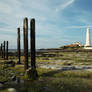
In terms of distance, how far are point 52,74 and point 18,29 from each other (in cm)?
1010

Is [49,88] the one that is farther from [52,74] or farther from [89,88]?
[52,74]

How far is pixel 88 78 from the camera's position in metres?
9.80

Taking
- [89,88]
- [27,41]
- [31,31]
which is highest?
[31,31]

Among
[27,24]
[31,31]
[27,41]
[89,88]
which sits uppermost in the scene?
[27,24]

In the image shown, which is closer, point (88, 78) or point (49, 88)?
point (49, 88)

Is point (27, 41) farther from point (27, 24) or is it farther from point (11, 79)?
point (11, 79)

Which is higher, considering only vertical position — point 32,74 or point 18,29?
point 18,29

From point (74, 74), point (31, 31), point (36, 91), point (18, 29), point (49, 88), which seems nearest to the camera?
point (36, 91)

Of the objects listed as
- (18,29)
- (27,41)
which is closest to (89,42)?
(18,29)

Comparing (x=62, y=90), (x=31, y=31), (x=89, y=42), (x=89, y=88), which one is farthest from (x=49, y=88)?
(x=89, y=42)

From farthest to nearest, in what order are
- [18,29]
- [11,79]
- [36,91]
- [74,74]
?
[18,29], [74,74], [11,79], [36,91]

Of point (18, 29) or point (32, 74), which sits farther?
point (18, 29)

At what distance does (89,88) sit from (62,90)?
164 cm

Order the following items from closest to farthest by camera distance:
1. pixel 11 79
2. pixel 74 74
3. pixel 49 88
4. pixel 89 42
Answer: pixel 49 88, pixel 11 79, pixel 74 74, pixel 89 42
